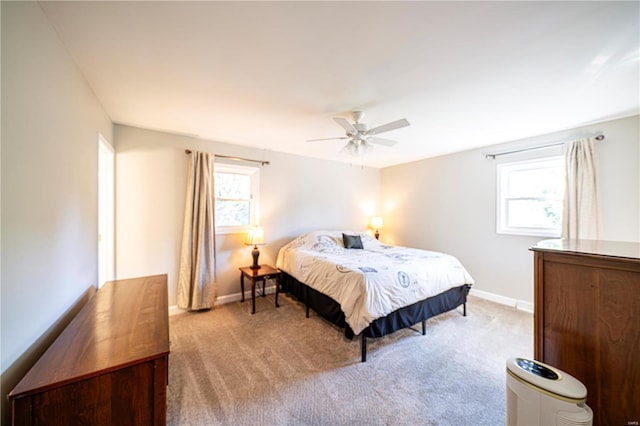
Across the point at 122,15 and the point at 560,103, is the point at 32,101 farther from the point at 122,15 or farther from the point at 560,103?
the point at 560,103

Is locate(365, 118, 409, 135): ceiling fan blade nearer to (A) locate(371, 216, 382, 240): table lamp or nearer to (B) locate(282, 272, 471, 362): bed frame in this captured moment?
(B) locate(282, 272, 471, 362): bed frame

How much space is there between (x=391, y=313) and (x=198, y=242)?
2.55m

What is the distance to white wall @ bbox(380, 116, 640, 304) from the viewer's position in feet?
8.56

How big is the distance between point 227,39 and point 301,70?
525 millimetres

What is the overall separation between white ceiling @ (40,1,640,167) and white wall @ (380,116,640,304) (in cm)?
49

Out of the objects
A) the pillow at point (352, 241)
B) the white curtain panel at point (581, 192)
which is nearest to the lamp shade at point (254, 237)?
the pillow at point (352, 241)

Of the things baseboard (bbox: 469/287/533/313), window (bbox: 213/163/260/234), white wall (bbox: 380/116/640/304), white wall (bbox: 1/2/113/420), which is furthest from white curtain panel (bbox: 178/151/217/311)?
baseboard (bbox: 469/287/533/313)

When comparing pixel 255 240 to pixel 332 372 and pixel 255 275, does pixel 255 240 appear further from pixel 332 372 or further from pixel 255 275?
pixel 332 372

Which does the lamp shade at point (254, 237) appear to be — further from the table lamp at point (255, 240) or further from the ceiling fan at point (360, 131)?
the ceiling fan at point (360, 131)

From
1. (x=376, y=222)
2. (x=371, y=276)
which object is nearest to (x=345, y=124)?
(x=371, y=276)

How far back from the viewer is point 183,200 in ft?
10.6

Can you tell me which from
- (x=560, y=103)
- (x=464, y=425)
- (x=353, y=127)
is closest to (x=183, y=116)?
(x=353, y=127)

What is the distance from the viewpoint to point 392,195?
516 cm

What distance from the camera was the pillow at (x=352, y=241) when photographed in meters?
3.89
